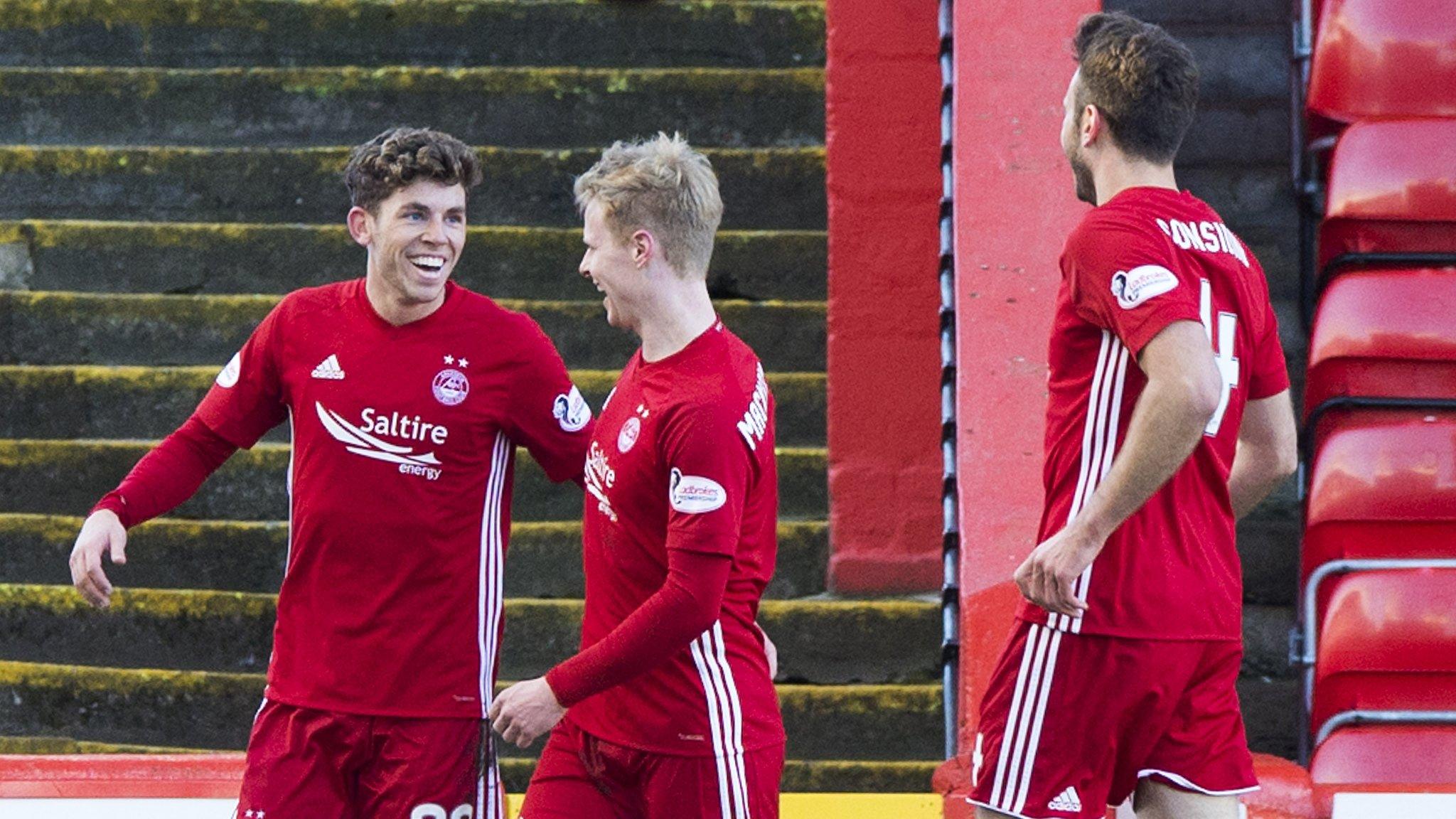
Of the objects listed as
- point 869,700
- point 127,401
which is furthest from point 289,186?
point 869,700

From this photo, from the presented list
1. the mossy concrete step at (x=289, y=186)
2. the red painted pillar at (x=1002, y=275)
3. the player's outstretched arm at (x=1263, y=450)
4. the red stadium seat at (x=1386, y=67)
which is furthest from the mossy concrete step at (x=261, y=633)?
the player's outstretched arm at (x=1263, y=450)

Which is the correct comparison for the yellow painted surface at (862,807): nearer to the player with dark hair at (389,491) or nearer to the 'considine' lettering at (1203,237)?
the player with dark hair at (389,491)

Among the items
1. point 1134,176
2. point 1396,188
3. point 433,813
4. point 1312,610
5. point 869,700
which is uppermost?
point 1396,188

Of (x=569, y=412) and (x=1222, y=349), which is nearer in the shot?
(x=1222, y=349)

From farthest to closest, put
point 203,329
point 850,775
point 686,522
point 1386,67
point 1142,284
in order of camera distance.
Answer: point 203,329, point 1386,67, point 850,775, point 1142,284, point 686,522

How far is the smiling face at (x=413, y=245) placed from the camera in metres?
3.54

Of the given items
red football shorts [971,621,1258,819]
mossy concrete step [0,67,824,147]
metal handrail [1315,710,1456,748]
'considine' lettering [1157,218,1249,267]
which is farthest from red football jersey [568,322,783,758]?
mossy concrete step [0,67,824,147]

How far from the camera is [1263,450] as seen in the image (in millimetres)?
3588

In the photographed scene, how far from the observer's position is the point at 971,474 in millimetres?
4871

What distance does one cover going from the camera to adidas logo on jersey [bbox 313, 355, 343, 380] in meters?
3.56

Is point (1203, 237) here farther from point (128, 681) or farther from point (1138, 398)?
point (128, 681)

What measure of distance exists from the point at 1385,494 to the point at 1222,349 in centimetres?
226

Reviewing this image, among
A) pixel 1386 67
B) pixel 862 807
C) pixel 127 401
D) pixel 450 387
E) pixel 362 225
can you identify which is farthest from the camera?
pixel 127 401

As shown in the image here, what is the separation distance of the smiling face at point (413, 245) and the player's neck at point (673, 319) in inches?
20.3
